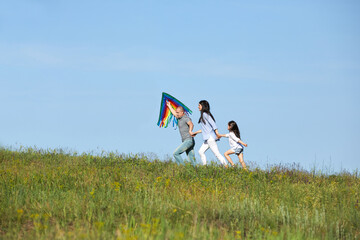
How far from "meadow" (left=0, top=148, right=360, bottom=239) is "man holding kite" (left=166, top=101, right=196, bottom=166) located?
147 cm

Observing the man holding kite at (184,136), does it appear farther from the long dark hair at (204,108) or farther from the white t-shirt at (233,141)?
the white t-shirt at (233,141)

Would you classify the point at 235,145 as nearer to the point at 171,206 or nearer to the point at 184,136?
the point at 184,136

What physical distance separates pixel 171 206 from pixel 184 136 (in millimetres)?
7048

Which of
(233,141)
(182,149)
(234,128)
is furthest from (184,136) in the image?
(234,128)

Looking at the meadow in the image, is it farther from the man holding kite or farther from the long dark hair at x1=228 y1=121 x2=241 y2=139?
the long dark hair at x1=228 y1=121 x2=241 y2=139

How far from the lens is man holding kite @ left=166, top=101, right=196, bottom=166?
13109 mm

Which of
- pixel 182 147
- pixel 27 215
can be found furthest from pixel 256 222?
pixel 182 147

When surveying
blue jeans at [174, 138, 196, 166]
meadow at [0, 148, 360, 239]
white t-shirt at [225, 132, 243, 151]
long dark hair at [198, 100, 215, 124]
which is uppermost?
long dark hair at [198, 100, 215, 124]

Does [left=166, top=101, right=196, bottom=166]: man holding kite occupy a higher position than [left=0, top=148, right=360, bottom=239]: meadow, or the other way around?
[left=166, top=101, right=196, bottom=166]: man holding kite

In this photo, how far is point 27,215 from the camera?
6164mm

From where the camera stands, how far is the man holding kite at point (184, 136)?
13.1 m

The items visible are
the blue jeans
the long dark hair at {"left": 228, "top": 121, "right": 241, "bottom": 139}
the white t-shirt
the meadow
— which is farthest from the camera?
the long dark hair at {"left": 228, "top": 121, "right": 241, "bottom": 139}

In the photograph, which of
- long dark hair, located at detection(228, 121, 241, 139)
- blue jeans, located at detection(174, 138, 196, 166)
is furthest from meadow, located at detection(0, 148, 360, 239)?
long dark hair, located at detection(228, 121, 241, 139)

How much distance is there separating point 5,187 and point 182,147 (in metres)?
6.00
